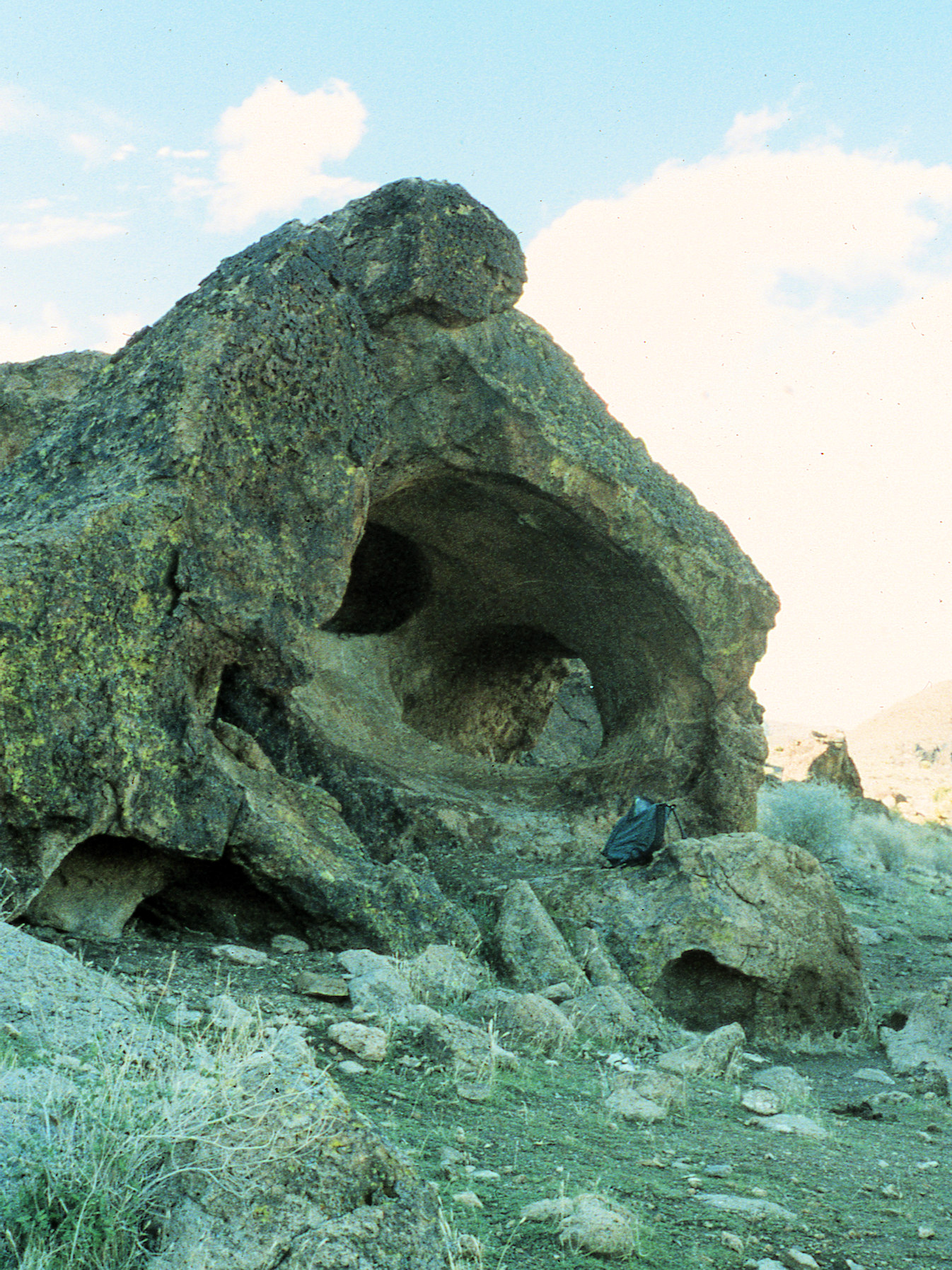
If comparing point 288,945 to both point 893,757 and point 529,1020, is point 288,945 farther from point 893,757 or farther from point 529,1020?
point 893,757

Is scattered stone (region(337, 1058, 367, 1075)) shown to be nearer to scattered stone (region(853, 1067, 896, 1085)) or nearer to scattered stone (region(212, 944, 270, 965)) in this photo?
scattered stone (region(212, 944, 270, 965))

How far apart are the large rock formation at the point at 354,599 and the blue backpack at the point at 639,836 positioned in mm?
461

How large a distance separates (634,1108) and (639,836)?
3.49m

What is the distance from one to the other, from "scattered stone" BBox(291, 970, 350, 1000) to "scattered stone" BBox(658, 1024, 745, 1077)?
1.34 m

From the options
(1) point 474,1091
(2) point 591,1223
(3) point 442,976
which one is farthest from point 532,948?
(2) point 591,1223

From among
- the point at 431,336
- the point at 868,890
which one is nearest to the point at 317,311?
the point at 431,336

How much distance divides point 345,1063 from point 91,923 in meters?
1.78

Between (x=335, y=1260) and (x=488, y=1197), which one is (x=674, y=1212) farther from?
(x=335, y=1260)

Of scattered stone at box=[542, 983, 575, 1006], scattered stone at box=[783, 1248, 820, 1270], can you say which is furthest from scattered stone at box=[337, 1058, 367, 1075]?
scattered stone at box=[542, 983, 575, 1006]

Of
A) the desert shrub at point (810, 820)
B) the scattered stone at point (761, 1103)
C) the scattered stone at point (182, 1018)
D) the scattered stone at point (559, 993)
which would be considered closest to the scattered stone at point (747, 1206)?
the scattered stone at point (761, 1103)

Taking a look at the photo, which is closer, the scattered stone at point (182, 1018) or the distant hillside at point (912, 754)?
the scattered stone at point (182, 1018)

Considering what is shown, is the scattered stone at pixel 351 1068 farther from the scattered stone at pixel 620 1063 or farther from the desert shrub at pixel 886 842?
the desert shrub at pixel 886 842

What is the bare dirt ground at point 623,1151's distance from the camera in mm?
2559

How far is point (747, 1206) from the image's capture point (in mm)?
2828
